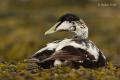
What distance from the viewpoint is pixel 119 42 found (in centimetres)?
3634

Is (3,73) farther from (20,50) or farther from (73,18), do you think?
(20,50)

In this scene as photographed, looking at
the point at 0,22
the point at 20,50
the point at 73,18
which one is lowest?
the point at 73,18

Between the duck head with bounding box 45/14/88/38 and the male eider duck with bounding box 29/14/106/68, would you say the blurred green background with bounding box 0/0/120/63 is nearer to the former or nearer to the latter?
the duck head with bounding box 45/14/88/38

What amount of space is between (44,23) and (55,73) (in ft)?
92.6

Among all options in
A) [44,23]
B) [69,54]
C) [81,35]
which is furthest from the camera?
[44,23]

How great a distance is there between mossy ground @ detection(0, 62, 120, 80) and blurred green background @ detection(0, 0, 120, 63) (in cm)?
1439

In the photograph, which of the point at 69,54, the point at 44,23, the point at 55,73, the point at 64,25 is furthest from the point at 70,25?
the point at 44,23

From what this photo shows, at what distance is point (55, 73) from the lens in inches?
570

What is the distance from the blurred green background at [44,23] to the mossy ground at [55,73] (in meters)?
14.4

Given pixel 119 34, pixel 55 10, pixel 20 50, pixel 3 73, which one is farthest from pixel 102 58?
pixel 55 10

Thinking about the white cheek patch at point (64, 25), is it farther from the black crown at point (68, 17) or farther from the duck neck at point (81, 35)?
the duck neck at point (81, 35)

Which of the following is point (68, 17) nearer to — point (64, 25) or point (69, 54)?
point (64, 25)

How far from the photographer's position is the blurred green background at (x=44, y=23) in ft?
111

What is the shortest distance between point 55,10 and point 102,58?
33.1 m
